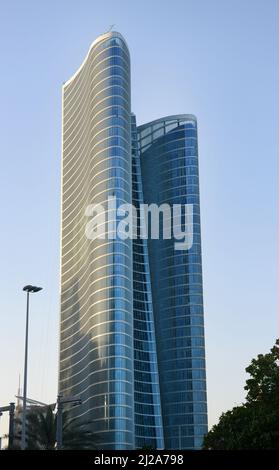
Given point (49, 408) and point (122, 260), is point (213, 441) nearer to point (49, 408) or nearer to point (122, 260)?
point (49, 408)

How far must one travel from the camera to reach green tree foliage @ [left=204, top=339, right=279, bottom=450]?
44.6 meters

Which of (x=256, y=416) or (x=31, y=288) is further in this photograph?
(x=31, y=288)

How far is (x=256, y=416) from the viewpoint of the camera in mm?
45656

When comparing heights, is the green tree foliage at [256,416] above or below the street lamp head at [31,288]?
below

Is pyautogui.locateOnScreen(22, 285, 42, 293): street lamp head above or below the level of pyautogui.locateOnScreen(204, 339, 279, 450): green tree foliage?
above

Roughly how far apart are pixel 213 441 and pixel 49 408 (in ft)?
67.7

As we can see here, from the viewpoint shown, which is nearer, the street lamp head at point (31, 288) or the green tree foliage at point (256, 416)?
the green tree foliage at point (256, 416)

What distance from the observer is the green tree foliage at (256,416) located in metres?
44.6

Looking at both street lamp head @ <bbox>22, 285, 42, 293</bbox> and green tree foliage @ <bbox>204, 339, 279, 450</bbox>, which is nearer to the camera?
green tree foliage @ <bbox>204, 339, 279, 450</bbox>

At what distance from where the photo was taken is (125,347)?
18175 centimetres

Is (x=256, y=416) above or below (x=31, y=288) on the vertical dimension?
below
